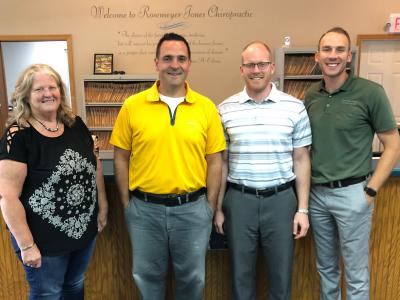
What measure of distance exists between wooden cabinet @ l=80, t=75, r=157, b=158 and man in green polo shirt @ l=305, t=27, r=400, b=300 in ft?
10.4

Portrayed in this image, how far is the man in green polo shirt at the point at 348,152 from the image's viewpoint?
5.49 feet

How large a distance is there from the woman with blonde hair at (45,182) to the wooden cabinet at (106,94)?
3113 mm

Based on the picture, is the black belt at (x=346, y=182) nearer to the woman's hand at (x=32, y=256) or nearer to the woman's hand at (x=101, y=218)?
the woman's hand at (x=101, y=218)

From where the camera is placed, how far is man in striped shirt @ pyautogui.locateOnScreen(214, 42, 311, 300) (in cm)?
166

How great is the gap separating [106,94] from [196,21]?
1.52m

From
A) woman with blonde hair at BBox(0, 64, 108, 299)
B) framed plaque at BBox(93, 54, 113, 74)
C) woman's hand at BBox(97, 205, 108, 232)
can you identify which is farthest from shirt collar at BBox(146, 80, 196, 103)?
framed plaque at BBox(93, 54, 113, 74)

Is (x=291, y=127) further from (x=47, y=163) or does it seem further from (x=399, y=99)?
(x=399, y=99)

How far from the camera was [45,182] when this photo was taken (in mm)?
1389

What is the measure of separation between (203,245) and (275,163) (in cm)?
50

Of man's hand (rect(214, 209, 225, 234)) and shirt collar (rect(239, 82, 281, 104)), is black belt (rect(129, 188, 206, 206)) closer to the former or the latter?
man's hand (rect(214, 209, 225, 234))

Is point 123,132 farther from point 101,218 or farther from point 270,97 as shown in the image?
A: point 270,97

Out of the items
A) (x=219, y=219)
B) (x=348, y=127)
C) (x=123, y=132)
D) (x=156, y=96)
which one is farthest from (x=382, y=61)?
(x=123, y=132)

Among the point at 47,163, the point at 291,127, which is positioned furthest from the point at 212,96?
the point at 47,163

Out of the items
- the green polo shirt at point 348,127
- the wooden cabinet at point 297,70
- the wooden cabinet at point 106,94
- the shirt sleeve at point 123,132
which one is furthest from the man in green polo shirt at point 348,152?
the wooden cabinet at point 106,94
